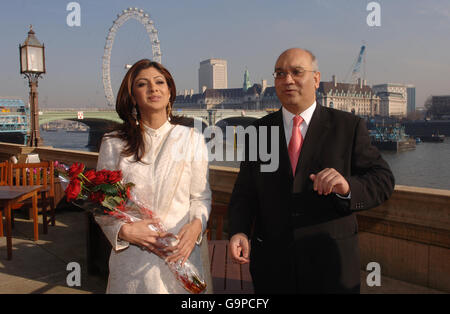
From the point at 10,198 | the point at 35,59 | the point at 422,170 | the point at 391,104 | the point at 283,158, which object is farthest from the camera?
the point at 391,104

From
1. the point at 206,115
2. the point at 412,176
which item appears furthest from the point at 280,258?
the point at 206,115

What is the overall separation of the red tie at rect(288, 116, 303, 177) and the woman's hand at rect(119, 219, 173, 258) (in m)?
0.71

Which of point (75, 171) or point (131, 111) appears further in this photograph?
point (131, 111)

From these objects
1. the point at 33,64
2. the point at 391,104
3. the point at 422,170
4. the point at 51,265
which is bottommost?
the point at 422,170

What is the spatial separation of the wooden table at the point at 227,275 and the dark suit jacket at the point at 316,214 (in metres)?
0.51

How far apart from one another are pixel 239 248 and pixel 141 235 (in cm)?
45

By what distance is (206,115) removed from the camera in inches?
2212

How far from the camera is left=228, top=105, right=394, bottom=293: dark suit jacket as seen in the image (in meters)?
1.79

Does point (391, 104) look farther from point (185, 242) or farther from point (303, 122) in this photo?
point (185, 242)

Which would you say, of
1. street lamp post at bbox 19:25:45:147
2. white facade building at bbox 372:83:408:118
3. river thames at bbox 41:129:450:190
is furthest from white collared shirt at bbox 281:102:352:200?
white facade building at bbox 372:83:408:118

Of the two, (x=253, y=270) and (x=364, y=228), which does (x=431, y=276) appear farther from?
(x=253, y=270)

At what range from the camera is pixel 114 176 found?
5.90 ft

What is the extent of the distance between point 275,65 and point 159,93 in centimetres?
60

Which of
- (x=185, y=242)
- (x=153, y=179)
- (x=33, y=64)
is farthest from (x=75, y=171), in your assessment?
(x=33, y=64)
